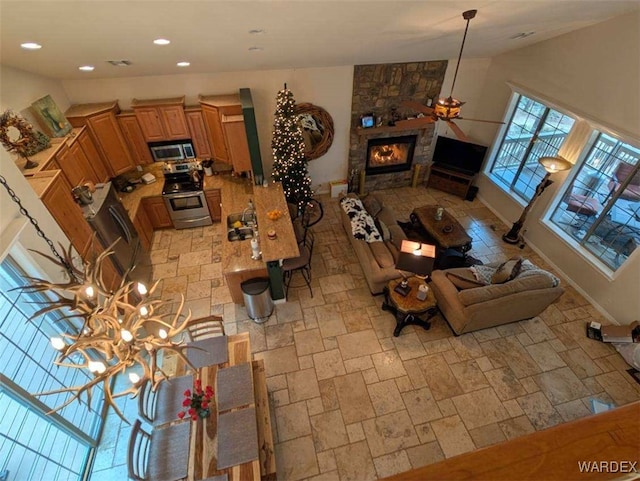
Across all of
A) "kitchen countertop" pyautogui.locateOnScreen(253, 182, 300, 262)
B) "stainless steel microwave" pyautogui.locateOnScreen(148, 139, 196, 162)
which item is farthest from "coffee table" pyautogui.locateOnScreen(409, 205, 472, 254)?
"stainless steel microwave" pyautogui.locateOnScreen(148, 139, 196, 162)

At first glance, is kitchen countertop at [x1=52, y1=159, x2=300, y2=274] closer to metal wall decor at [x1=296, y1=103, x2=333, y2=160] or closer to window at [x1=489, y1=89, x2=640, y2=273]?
metal wall decor at [x1=296, y1=103, x2=333, y2=160]

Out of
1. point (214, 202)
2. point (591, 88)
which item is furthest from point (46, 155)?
point (591, 88)

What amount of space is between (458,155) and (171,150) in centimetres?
628

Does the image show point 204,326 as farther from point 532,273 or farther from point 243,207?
point 532,273

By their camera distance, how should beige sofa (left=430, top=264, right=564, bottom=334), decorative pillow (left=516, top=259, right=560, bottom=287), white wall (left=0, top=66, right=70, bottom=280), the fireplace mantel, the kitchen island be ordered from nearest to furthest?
white wall (left=0, top=66, right=70, bottom=280), beige sofa (left=430, top=264, right=564, bottom=334), decorative pillow (left=516, top=259, right=560, bottom=287), the kitchen island, the fireplace mantel

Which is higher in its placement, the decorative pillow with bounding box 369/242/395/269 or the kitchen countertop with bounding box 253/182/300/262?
the kitchen countertop with bounding box 253/182/300/262

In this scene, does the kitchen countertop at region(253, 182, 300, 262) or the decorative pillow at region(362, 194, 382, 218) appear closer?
the kitchen countertop at region(253, 182, 300, 262)

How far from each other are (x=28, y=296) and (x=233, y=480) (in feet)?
9.00

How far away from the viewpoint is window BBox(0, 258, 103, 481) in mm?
2855

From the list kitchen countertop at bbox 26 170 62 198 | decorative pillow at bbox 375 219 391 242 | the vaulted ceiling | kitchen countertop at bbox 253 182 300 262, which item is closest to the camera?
the vaulted ceiling

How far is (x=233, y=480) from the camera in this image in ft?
9.02

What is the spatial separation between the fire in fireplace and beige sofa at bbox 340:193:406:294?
6.71ft

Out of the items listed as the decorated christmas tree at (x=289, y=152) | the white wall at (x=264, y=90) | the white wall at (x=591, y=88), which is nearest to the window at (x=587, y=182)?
the white wall at (x=591, y=88)

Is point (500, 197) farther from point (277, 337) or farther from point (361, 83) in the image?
point (277, 337)
